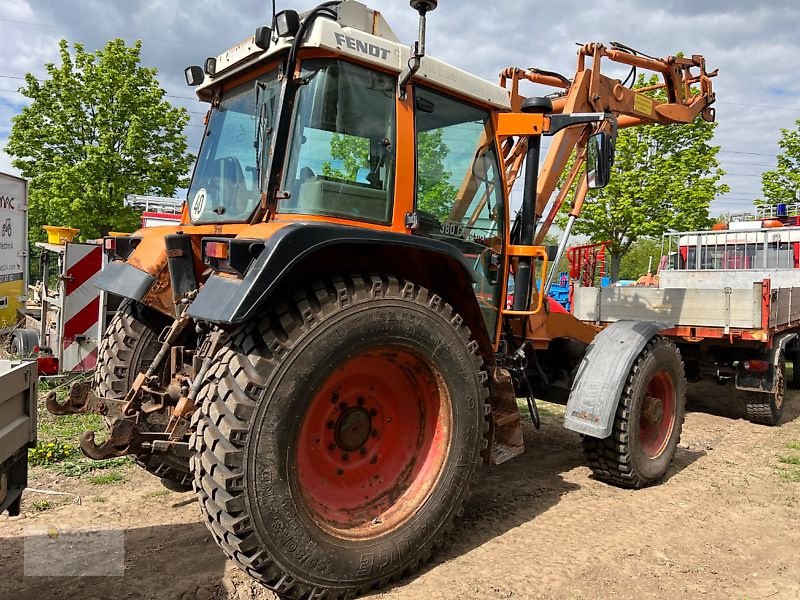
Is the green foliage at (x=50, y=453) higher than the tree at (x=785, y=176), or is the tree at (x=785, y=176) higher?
the tree at (x=785, y=176)

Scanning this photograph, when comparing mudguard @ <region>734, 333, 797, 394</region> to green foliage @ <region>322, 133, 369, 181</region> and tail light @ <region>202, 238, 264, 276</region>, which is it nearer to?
green foliage @ <region>322, 133, 369, 181</region>

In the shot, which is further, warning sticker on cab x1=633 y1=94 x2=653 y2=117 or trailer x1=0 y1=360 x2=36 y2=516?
warning sticker on cab x1=633 y1=94 x2=653 y2=117

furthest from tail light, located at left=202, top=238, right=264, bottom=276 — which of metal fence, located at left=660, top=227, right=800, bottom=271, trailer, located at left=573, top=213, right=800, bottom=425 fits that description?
metal fence, located at left=660, top=227, right=800, bottom=271

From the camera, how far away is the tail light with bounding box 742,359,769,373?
22.8ft

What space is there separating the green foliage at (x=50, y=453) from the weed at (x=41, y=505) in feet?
2.56

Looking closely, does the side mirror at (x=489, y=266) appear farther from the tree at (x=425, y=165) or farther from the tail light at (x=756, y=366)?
the tail light at (x=756, y=366)

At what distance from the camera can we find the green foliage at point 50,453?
4.88 metres

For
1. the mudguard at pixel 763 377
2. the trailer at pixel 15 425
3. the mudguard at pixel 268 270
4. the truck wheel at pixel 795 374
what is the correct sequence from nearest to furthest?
the trailer at pixel 15 425 → the mudguard at pixel 268 270 → the mudguard at pixel 763 377 → the truck wheel at pixel 795 374

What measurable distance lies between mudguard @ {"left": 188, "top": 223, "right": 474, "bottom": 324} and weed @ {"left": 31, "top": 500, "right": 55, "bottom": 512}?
2.20 meters

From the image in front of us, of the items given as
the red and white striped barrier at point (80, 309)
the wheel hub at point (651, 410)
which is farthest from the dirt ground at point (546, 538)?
the red and white striped barrier at point (80, 309)

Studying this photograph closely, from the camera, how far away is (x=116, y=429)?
2.90m

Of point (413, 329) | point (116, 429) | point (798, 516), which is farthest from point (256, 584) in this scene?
point (798, 516)

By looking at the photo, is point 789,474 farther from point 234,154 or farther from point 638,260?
point 638,260

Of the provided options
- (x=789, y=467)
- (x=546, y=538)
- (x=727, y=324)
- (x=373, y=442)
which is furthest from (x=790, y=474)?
(x=373, y=442)
